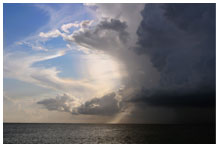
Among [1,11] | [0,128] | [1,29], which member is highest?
[1,11]

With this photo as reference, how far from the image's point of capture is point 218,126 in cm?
3412

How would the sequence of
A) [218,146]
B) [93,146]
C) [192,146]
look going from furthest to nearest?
[192,146] < [93,146] < [218,146]

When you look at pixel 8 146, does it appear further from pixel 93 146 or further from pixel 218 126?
pixel 218 126

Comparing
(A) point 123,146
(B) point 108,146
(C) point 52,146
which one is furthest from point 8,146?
(A) point 123,146

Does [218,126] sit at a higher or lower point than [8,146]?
higher

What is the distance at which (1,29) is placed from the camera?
3444 centimetres

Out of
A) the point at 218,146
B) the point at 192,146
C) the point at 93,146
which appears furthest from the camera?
the point at 192,146

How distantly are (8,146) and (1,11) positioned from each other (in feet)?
78.1

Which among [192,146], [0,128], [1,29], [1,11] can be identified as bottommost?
[192,146]

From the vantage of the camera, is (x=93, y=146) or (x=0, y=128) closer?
(x=93, y=146)

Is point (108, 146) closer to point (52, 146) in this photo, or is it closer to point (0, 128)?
point (52, 146)

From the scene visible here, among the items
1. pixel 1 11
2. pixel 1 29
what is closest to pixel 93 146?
pixel 1 29

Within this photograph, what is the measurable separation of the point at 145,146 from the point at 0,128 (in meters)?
27.1

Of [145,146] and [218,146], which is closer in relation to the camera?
[218,146]
